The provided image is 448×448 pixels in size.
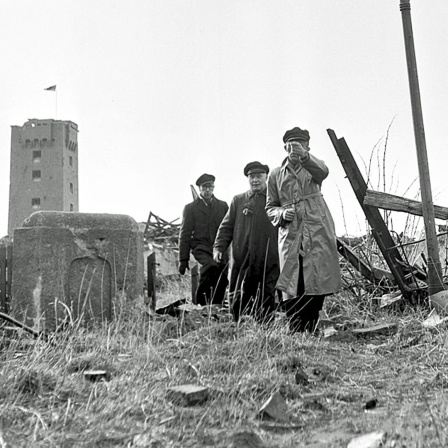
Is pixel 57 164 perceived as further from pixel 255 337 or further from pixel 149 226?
pixel 255 337

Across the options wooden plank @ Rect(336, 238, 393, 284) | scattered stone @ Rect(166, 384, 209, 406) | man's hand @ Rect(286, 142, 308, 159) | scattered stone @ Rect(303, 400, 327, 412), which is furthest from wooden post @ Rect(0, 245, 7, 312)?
scattered stone @ Rect(303, 400, 327, 412)

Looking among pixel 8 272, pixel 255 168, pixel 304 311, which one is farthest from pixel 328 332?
pixel 8 272

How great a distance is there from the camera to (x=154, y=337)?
4.61 m

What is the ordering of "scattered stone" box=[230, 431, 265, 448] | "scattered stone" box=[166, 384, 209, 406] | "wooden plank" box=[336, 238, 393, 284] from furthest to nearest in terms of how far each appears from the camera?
"wooden plank" box=[336, 238, 393, 284]
"scattered stone" box=[166, 384, 209, 406]
"scattered stone" box=[230, 431, 265, 448]

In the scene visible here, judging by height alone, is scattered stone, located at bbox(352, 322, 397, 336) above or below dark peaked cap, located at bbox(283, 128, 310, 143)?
below

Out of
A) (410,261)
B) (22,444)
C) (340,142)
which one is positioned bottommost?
(22,444)

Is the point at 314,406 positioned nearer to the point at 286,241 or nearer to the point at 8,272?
the point at 286,241

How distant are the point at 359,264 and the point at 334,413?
438 cm

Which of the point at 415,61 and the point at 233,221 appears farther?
the point at 233,221

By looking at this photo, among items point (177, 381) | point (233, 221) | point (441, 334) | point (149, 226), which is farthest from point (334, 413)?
point (149, 226)

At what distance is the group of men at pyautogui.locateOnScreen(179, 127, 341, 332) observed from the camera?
5.27 metres

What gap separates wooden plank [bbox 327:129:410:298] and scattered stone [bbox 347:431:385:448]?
3890 millimetres

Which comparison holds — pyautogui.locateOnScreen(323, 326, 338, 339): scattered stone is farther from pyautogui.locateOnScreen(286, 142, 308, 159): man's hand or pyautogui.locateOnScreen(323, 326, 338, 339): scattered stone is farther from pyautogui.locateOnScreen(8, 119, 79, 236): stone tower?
pyautogui.locateOnScreen(8, 119, 79, 236): stone tower

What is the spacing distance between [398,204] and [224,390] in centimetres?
321
